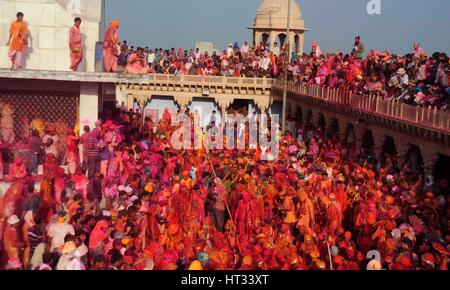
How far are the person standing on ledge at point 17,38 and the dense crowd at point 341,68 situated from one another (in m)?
2.04

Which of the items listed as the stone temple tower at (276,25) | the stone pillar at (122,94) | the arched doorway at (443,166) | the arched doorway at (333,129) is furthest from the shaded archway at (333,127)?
the stone temple tower at (276,25)

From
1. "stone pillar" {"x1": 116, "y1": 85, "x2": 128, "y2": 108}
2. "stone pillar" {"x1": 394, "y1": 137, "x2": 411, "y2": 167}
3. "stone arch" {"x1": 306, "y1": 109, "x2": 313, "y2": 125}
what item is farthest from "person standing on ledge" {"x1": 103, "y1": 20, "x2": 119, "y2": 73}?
"stone pillar" {"x1": 116, "y1": 85, "x2": 128, "y2": 108}

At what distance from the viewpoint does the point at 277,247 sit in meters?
12.1

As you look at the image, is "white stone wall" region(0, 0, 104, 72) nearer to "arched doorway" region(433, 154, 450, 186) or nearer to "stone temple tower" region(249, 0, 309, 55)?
"arched doorway" region(433, 154, 450, 186)

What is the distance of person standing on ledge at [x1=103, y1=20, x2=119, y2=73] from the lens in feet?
50.8

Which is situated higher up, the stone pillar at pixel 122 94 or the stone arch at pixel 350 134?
the stone pillar at pixel 122 94

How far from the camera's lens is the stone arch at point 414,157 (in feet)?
77.3

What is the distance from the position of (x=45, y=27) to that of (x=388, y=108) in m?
11.9

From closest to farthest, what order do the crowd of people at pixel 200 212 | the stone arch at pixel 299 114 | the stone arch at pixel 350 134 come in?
1. the crowd of people at pixel 200 212
2. the stone arch at pixel 350 134
3. the stone arch at pixel 299 114

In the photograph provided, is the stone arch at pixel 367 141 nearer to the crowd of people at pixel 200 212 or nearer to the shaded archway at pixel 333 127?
the shaded archway at pixel 333 127

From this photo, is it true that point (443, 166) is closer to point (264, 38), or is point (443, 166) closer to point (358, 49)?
point (358, 49)

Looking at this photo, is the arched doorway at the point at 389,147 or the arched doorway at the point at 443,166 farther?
the arched doorway at the point at 389,147

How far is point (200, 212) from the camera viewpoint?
48.1ft

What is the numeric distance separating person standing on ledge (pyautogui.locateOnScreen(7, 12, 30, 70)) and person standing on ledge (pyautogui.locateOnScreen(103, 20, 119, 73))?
1504 millimetres
